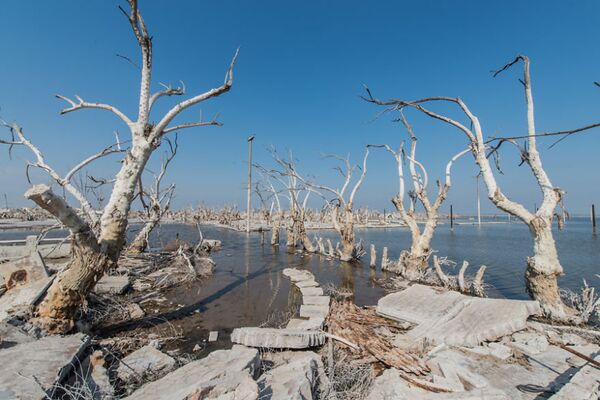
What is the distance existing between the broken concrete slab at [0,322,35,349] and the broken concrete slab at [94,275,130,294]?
3.28m

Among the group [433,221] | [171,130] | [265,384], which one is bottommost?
[265,384]

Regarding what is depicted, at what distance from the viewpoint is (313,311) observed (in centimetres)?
641

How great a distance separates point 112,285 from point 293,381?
708 centimetres

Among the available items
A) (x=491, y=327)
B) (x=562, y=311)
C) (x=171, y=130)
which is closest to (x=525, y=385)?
(x=491, y=327)

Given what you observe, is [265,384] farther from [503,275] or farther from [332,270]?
[503,275]

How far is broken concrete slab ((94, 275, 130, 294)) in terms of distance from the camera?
7551mm

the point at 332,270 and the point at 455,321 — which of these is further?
the point at 332,270

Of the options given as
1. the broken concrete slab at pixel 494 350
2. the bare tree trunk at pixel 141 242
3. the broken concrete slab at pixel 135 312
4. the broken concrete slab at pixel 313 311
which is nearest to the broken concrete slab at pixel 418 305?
the broken concrete slab at pixel 494 350

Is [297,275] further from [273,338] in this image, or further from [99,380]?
[99,380]

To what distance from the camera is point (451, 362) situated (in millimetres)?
4082

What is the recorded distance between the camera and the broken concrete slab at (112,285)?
24.8 ft

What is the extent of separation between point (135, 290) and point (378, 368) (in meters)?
7.44

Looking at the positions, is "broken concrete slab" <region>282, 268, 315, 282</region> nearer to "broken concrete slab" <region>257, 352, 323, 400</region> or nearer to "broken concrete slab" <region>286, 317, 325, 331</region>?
"broken concrete slab" <region>286, 317, 325, 331</region>

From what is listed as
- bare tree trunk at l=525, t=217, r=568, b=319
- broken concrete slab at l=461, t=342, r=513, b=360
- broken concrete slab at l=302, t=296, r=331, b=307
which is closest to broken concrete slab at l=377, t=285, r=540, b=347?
broken concrete slab at l=461, t=342, r=513, b=360
